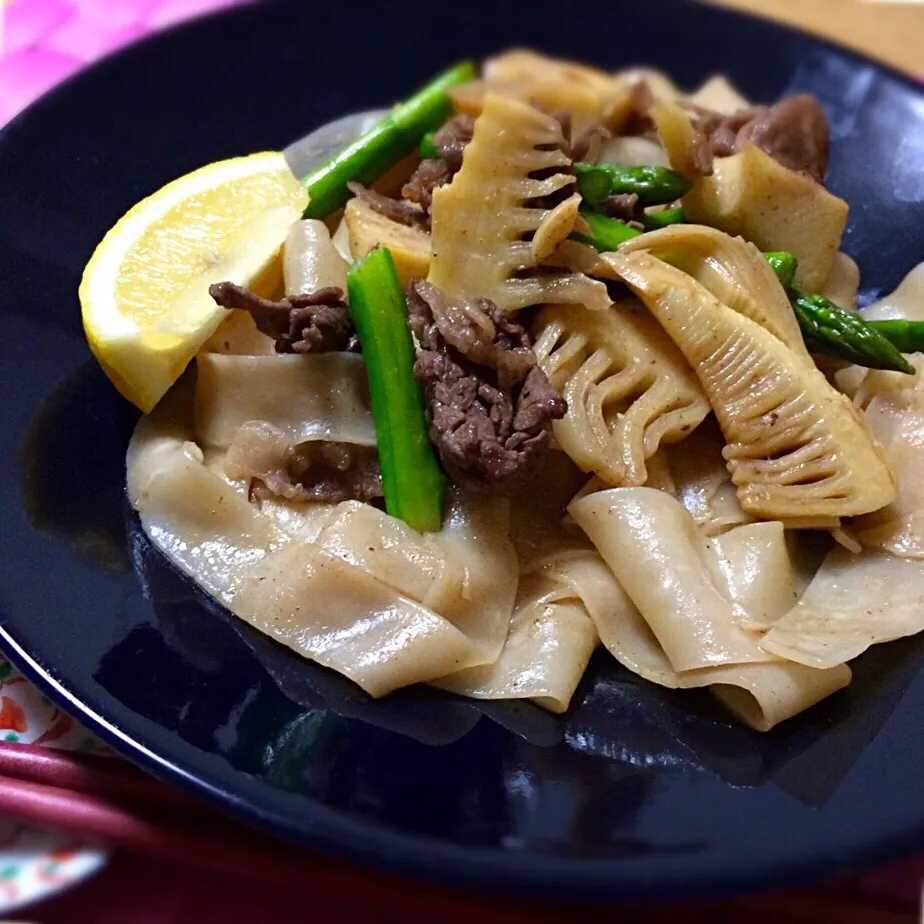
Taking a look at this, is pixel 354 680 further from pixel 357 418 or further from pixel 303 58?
pixel 303 58

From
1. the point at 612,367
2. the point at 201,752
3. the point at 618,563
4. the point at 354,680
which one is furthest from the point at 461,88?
the point at 201,752

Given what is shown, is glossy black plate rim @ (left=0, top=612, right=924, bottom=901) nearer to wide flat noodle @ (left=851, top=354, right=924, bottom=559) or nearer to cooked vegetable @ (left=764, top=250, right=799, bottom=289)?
wide flat noodle @ (left=851, top=354, right=924, bottom=559)

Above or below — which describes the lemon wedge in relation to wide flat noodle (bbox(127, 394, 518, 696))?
above

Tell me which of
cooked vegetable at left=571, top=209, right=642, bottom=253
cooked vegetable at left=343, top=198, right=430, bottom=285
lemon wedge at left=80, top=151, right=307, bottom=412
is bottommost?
lemon wedge at left=80, top=151, right=307, bottom=412

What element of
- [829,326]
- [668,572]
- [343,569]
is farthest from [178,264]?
[829,326]

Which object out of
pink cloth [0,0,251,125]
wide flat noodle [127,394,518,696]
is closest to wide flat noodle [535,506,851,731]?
wide flat noodle [127,394,518,696]

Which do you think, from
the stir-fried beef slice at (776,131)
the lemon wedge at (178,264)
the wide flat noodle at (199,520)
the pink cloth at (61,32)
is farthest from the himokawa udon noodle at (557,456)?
the pink cloth at (61,32)
